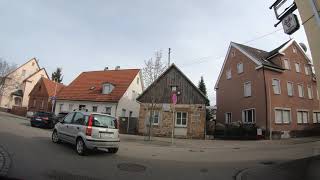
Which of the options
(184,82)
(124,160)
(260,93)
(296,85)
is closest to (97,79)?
(184,82)

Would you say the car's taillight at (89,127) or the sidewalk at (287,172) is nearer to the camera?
the sidewalk at (287,172)

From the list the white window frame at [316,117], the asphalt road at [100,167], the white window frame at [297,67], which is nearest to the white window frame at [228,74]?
the white window frame at [297,67]

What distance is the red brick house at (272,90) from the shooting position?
28245mm

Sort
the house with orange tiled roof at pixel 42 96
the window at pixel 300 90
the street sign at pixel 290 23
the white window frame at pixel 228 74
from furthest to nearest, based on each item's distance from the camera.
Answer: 1. the house with orange tiled roof at pixel 42 96
2. the white window frame at pixel 228 74
3. the window at pixel 300 90
4. the street sign at pixel 290 23

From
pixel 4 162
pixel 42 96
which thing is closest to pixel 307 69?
pixel 4 162

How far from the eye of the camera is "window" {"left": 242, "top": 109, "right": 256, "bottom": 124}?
29562mm

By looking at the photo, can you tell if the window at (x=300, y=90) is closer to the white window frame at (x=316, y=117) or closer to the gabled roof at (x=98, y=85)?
the white window frame at (x=316, y=117)

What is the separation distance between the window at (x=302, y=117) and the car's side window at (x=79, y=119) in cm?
2638

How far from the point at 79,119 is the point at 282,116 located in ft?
77.2

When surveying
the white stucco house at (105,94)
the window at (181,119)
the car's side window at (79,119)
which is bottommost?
the car's side window at (79,119)

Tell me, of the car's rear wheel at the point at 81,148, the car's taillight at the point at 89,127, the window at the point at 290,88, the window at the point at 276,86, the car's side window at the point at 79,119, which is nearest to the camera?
the car's rear wheel at the point at 81,148

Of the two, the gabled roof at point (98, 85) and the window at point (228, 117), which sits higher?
the gabled roof at point (98, 85)

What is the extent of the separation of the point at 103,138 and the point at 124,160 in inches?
55.8

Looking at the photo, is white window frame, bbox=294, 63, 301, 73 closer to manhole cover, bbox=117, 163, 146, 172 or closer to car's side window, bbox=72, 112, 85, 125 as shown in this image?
car's side window, bbox=72, 112, 85, 125
